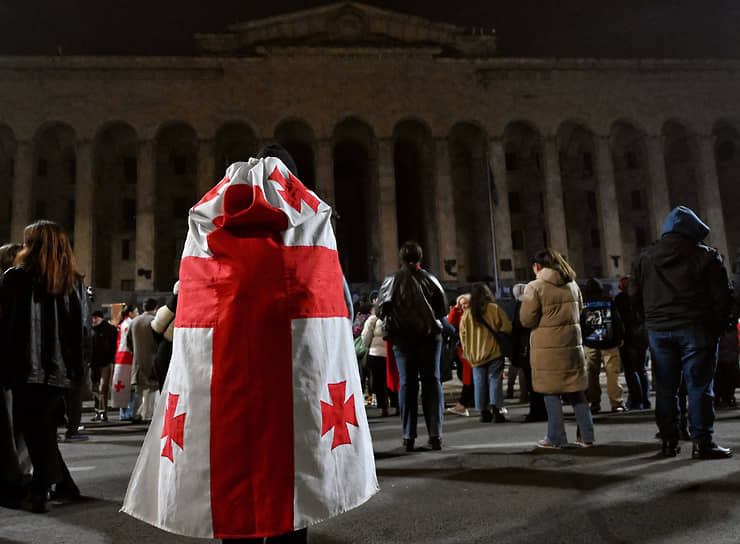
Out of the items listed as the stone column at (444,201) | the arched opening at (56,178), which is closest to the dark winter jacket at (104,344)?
the stone column at (444,201)

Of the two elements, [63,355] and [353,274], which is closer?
[63,355]

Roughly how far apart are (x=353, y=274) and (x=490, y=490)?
3552 centimetres

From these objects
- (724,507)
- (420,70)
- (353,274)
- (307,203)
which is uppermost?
(420,70)

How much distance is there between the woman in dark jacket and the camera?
3.81 m

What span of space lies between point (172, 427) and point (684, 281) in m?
4.51

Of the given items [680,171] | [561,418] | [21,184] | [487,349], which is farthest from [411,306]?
[680,171]

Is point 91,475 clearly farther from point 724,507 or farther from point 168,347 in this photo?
point 724,507

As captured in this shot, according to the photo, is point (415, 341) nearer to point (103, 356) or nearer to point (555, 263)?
point (555, 263)

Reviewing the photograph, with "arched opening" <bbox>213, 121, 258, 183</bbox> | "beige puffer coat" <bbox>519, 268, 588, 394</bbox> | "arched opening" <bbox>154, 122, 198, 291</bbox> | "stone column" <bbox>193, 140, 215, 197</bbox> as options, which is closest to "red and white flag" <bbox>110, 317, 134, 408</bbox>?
"beige puffer coat" <bbox>519, 268, 588, 394</bbox>

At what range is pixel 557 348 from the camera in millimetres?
5398

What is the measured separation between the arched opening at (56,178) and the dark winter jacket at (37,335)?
33.9 m

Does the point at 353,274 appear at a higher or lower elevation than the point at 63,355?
higher

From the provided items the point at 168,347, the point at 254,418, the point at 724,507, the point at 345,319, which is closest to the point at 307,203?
the point at 345,319

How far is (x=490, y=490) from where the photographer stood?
404 centimetres
